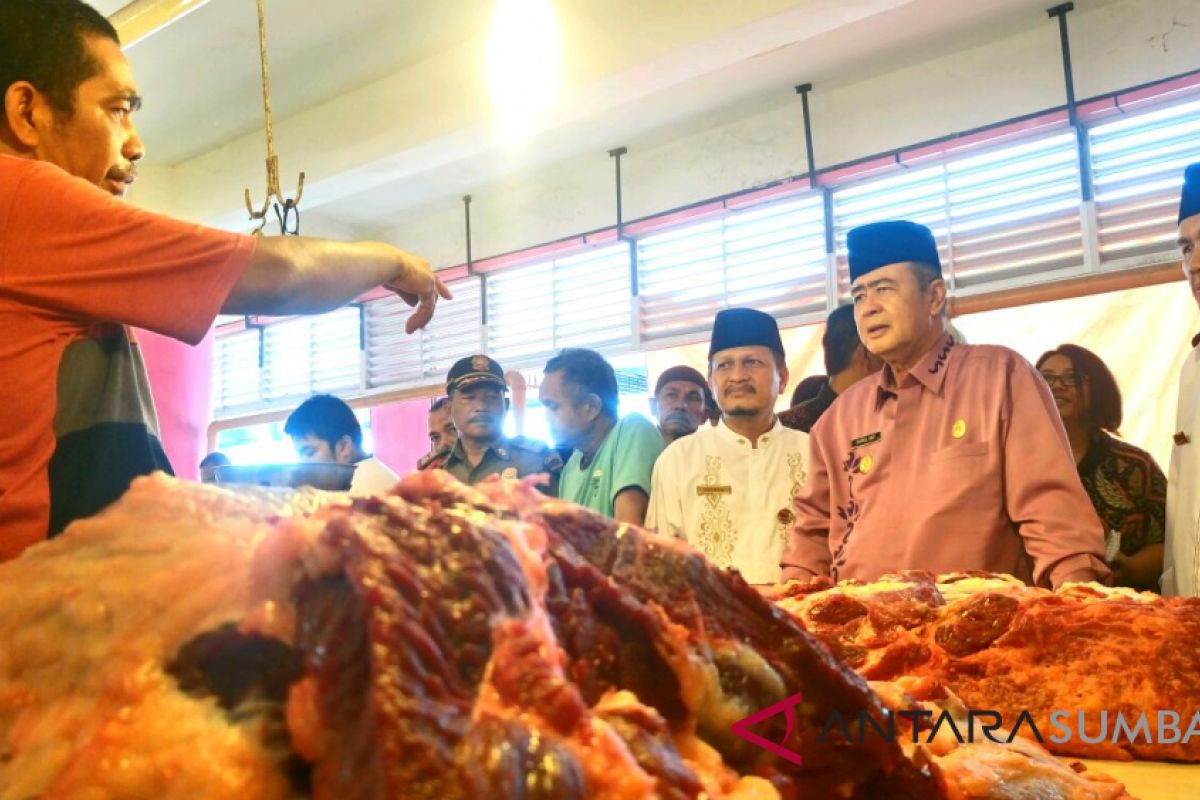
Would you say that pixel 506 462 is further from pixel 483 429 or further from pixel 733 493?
pixel 733 493

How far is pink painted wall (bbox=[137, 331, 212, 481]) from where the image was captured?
7.66m

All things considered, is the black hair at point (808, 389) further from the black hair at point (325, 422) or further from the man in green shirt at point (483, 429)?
the black hair at point (325, 422)

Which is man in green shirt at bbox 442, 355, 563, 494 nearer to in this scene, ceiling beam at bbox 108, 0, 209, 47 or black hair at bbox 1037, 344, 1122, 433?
ceiling beam at bbox 108, 0, 209, 47

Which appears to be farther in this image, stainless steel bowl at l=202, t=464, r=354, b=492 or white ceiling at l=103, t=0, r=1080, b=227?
white ceiling at l=103, t=0, r=1080, b=227

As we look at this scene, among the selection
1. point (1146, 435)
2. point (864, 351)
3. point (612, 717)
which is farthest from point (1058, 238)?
point (612, 717)

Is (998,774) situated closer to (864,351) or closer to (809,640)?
(809,640)

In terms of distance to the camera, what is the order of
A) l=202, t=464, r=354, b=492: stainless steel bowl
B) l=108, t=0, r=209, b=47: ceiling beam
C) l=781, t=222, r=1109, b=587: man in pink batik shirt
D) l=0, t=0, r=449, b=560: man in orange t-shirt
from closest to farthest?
1. l=0, t=0, r=449, b=560: man in orange t-shirt
2. l=202, t=464, r=354, b=492: stainless steel bowl
3. l=781, t=222, r=1109, b=587: man in pink batik shirt
4. l=108, t=0, r=209, b=47: ceiling beam

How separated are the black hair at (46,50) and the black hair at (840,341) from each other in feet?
10.3

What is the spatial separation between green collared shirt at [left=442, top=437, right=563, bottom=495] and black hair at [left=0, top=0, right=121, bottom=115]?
325 centimetres

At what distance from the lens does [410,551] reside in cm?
68

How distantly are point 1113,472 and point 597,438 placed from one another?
2159mm

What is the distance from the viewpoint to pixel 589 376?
4453 millimetres

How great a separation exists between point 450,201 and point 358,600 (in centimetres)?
851

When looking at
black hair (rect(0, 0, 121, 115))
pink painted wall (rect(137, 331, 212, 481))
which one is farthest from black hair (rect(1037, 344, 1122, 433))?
pink painted wall (rect(137, 331, 212, 481))
